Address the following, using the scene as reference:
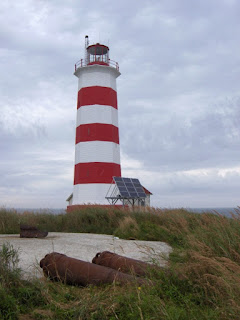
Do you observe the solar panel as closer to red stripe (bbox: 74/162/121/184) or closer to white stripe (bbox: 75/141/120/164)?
red stripe (bbox: 74/162/121/184)

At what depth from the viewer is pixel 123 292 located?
4.19 meters

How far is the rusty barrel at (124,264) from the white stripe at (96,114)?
1481cm

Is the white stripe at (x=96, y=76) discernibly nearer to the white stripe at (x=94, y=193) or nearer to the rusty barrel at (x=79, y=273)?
the white stripe at (x=94, y=193)

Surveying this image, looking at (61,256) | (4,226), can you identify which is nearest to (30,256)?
(61,256)

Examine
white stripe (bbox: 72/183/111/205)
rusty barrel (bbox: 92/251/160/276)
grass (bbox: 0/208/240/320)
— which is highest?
white stripe (bbox: 72/183/111/205)

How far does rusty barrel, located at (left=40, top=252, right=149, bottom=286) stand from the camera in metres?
4.69

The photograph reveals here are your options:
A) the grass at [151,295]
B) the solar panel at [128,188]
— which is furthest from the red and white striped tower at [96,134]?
the grass at [151,295]

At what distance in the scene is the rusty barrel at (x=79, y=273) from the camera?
4691 millimetres

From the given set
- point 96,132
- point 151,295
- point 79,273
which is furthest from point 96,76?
point 151,295

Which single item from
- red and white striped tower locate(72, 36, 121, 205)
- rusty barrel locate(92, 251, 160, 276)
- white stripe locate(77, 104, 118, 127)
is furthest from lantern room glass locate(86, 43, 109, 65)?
rusty barrel locate(92, 251, 160, 276)

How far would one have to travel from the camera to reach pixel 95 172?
19.2 metres

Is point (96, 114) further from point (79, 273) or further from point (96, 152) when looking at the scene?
point (79, 273)

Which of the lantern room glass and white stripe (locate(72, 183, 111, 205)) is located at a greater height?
the lantern room glass

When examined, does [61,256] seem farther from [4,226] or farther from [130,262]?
[4,226]
